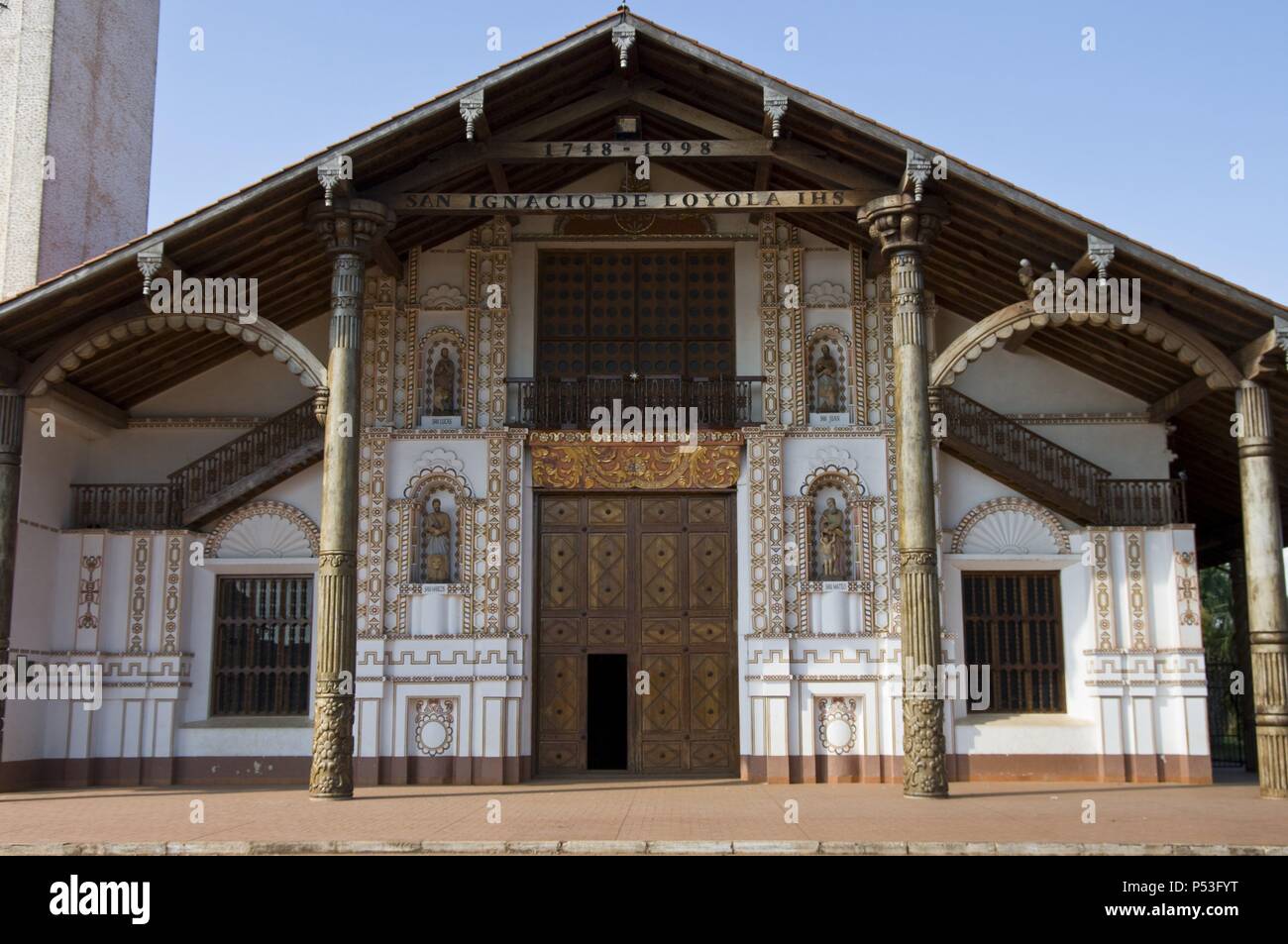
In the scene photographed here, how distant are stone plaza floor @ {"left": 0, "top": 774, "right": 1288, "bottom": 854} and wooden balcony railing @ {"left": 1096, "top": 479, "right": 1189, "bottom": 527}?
3.89 metres

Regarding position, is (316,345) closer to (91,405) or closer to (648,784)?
(91,405)

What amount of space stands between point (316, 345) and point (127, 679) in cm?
572

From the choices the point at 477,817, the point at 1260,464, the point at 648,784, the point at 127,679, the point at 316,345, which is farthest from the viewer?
the point at 316,345

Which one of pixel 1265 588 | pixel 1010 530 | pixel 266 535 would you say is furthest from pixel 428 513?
pixel 1265 588

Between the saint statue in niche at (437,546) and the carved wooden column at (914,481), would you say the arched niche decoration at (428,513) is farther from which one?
the carved wooden column at (914,481)

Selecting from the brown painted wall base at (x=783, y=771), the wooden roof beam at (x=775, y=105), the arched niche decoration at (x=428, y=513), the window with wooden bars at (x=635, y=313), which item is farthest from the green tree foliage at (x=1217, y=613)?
the wooden roof beam at (x=775, y=105)

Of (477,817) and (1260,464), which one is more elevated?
(1260,464)

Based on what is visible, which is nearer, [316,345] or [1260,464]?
[1260,464]

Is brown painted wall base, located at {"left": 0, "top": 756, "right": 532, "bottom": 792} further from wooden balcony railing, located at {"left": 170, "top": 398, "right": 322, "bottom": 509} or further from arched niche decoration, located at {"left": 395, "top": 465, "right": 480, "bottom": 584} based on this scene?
wooden balcony railing, located at {"left": 170, "top": 398, "right": 322, "bottom": 509}

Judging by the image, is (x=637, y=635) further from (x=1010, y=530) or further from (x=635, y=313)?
(x=1010, y=530)

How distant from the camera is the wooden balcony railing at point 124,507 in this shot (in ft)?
64.3

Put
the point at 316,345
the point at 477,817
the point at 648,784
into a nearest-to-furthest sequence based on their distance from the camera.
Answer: the point at 477,817 → the point at 648,784 → the point at 316,345

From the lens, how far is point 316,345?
805 inches

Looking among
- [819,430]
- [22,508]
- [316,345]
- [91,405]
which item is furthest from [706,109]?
[22,508]
